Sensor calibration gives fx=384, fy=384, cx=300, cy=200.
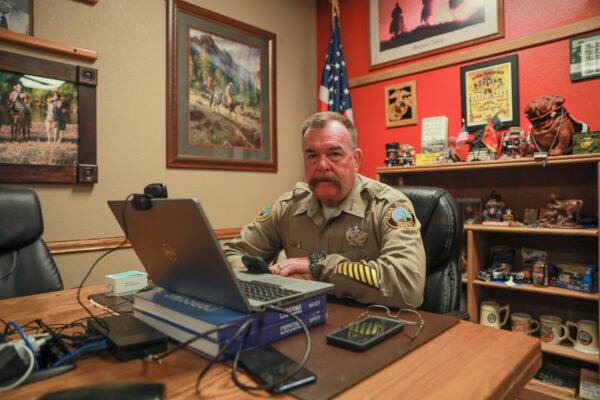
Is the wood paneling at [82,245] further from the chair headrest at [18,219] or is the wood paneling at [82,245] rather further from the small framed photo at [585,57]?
the small framed photo at [585,57]

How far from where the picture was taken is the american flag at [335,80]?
3041 mm

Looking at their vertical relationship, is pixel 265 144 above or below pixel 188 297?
above

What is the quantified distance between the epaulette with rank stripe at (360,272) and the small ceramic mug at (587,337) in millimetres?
1565

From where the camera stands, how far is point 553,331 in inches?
80.4

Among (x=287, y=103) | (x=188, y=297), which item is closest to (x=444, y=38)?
(x=287, y=103)

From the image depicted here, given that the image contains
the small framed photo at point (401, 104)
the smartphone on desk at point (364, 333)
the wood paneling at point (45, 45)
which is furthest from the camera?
the small framed photo at point (401, 104)

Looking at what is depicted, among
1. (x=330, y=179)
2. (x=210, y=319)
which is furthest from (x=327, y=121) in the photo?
(x=210, y=319)

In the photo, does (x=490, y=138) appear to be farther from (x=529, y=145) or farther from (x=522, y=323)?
(x=522, y=323)

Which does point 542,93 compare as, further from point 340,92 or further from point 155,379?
point 155,379

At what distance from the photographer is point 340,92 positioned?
306cm

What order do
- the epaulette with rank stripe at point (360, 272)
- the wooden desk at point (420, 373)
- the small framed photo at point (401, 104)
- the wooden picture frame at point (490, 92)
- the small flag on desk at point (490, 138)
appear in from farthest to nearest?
the small framed photo at point (401, 104) → the wooden picture frame at point (490, 92) → the small flag on desk at point (490, 138) → the epaulette with rank stripe at point (360, 272) → the wooden desk at point (420, 373)

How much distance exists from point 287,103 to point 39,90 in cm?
175

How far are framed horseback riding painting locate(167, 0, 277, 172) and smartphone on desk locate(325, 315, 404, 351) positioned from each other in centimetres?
198

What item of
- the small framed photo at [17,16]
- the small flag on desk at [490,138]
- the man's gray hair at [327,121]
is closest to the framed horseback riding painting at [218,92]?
the small framed photo at [17,16]
